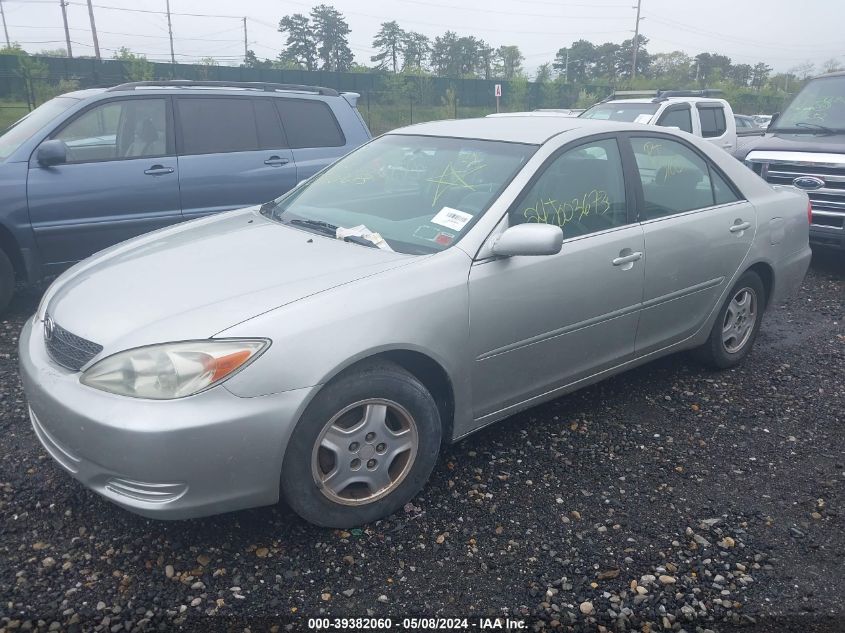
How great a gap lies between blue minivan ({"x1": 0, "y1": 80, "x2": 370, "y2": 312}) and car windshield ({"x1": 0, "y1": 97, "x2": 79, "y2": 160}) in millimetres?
16

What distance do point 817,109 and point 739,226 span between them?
5014mm

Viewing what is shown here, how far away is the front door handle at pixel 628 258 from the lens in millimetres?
3609

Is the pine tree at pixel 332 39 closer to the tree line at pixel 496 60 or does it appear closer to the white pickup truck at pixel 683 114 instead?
the tree line at pixel 496 60

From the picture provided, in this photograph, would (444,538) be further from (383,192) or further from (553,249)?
(383,192)

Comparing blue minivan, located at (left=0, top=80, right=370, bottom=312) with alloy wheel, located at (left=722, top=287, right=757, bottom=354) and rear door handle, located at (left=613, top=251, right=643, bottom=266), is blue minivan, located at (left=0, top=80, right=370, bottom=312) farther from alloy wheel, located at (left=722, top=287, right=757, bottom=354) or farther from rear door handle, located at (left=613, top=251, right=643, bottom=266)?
alloy wheel, located at (left=722, top=287, right=757, bottom=354)

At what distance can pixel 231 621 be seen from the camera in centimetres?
240

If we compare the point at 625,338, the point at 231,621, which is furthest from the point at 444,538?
the point at 625,338

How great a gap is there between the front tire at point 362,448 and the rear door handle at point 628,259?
1297 millimetres

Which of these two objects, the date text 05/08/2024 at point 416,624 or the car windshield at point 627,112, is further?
the car windshield at point 627,112

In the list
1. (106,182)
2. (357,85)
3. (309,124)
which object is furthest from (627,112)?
(357,85)

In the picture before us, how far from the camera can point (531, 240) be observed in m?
3.01

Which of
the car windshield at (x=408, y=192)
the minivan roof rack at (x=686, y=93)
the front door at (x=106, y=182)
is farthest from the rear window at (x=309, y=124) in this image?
the minivan roof rack at (x=686, y=93)

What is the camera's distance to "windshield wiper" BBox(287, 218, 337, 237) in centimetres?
346

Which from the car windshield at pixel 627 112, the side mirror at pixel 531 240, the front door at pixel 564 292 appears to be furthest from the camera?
the car windshield at pixel 627 112
